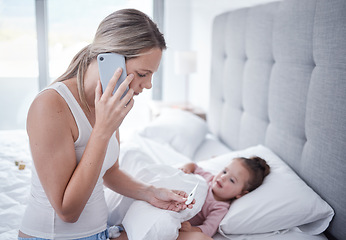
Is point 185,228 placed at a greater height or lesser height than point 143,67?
lesser

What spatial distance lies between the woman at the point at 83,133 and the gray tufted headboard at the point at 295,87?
595 mm

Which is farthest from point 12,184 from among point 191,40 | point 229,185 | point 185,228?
point 191,40

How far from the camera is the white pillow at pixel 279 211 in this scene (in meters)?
1.27

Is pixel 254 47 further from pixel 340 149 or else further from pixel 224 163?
pixel 340 149

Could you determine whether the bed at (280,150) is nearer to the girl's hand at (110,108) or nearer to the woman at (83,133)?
the woman at (83,133)

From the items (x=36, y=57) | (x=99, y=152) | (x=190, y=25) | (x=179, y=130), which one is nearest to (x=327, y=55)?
(x=99, y=152)

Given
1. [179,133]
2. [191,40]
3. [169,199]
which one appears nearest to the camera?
[169,199]

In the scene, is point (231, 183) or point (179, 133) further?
point (179, 133)

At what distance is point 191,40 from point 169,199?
121 inches

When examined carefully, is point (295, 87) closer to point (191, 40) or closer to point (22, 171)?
point (22, 171)

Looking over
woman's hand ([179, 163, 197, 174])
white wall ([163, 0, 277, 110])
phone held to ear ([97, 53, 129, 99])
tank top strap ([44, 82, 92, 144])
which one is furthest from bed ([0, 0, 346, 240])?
white wall ([163, 0, 277, 110])

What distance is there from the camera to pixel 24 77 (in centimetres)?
382

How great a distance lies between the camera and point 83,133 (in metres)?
1.03

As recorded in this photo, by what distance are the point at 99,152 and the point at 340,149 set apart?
0.86 meters
